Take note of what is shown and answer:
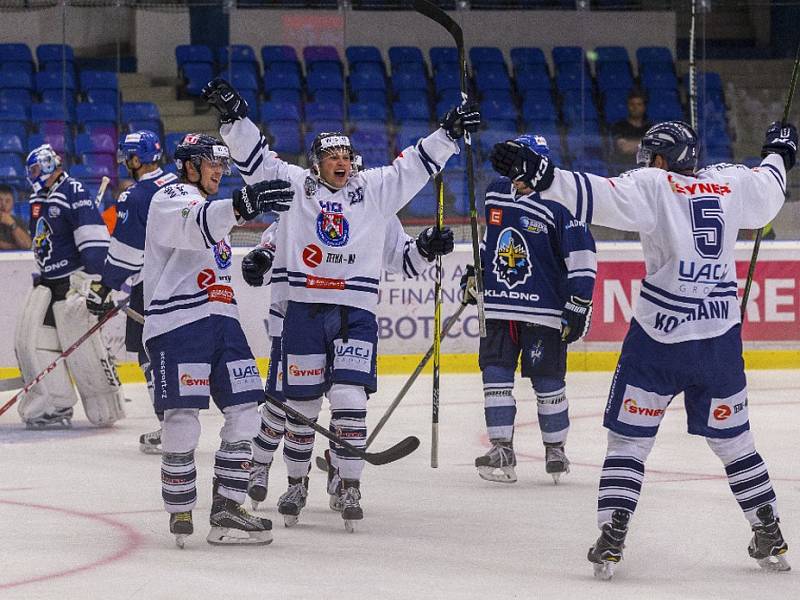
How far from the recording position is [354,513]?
4879 millimetres

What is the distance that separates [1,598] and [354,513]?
4.34 ft

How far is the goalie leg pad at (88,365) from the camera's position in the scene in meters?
7.72

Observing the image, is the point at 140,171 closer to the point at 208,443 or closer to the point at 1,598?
the point at 208,443

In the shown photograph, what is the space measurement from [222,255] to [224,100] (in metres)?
0.70

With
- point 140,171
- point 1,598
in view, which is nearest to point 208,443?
point 140,171

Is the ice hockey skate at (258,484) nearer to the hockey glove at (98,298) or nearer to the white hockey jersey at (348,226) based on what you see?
the white hockey jersey at (348,226)

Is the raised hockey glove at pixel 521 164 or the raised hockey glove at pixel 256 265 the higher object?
the raised hockey glove at pixel 521 164

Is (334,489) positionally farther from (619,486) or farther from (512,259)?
(619,486)

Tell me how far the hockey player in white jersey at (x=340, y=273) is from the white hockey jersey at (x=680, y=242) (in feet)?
3.03

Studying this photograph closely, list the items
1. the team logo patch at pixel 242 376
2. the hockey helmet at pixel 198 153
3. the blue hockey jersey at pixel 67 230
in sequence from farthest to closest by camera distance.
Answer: the blue hockey jersey at pixel 67 230
the hockey helmet at pixel 198 153
the team logo patch at pixel 242 376

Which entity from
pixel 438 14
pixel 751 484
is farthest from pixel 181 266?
pixel 751 484

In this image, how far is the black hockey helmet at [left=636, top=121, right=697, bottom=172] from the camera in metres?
4.29

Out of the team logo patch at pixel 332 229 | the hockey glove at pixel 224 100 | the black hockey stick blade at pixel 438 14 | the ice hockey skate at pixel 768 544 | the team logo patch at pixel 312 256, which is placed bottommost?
the ice hockey skate at pixel 768 544

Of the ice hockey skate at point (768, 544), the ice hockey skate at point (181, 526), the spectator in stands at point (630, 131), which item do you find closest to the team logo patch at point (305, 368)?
the ice hockey skate at point (181, 526)
